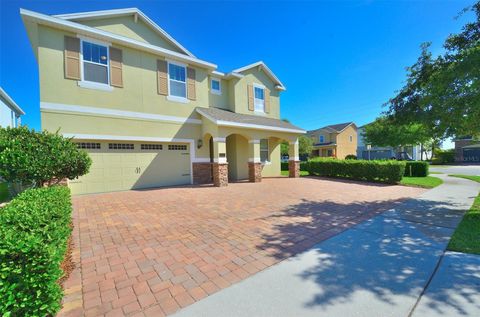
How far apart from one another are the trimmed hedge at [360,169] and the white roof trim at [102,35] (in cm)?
1049

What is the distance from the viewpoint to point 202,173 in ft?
A: 41.9

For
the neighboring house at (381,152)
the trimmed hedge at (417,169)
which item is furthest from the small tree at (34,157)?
the neighboring house at (381,152)

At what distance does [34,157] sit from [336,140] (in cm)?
3969

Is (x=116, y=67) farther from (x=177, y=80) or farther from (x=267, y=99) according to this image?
(x=267, y=99)

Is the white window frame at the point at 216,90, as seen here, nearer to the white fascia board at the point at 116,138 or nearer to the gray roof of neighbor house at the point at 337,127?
the white fascia board at the point at 116,138

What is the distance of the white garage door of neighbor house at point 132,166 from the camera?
383 inches

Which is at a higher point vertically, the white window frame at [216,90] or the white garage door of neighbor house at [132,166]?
the white window frame at [216,90]

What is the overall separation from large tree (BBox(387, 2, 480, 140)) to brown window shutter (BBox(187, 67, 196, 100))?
9786 mm

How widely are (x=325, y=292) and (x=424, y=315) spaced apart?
1.02m

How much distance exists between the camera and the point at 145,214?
6383mm

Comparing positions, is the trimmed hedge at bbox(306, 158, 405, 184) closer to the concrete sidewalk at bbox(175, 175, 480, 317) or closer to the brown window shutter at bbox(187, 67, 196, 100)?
the concrete sidewalk at bbox(175, 175, 480, 317)

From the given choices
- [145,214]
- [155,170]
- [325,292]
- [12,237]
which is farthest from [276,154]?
[12,237]

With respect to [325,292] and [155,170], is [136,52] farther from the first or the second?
[325,292]

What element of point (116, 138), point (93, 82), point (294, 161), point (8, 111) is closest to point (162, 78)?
point (93, 82)
